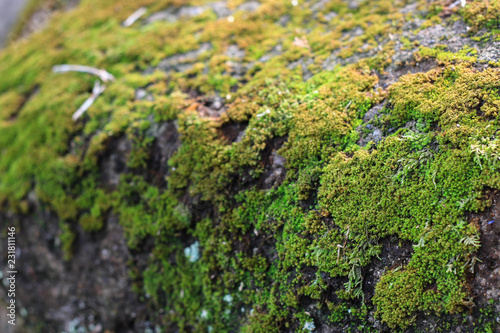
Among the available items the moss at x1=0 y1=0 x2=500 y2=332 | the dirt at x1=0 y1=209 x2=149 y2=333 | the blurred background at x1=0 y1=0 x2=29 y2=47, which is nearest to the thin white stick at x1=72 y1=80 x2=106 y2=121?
the moss at x1=0 y1=0 x2=500 y2=332

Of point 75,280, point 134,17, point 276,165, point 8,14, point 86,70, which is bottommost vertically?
point 75,280

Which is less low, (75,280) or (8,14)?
(8,14)

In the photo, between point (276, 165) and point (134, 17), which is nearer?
point (276, 165)

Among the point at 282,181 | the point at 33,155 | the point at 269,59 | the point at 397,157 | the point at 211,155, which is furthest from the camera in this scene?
the point at 33,155

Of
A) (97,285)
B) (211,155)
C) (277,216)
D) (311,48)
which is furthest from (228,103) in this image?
(97,285)

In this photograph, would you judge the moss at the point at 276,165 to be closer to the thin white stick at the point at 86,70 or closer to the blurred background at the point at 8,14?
the thin white stick at the point at 86,70

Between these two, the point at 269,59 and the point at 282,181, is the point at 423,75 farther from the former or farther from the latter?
the point at 269,59

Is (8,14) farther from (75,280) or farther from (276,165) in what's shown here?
(276,165)

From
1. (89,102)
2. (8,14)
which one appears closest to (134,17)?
(89,102)
